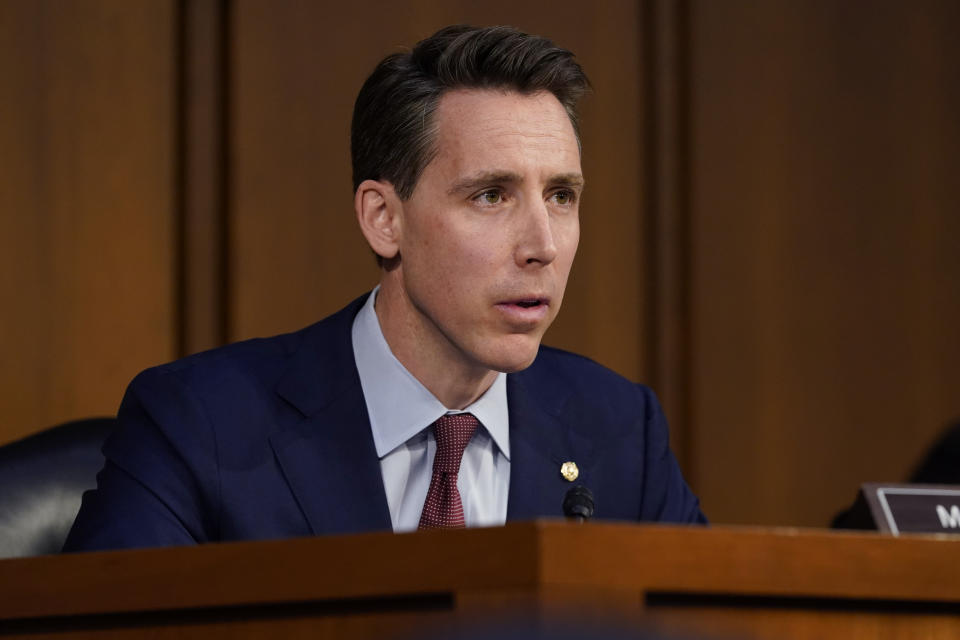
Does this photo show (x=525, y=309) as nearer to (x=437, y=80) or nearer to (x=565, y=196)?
(x=565, y=196)

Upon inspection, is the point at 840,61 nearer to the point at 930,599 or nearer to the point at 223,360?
the point at 223,360

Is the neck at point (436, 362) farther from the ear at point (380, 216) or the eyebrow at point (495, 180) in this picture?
the eyebrow at point (495, 180)

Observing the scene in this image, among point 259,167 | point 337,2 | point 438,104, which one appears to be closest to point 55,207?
point 259,167

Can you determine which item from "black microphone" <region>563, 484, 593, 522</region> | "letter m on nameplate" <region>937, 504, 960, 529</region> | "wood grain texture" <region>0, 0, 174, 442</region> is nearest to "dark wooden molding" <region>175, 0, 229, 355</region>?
"wood grain texture" <region>0, 0, 174, 442</region>

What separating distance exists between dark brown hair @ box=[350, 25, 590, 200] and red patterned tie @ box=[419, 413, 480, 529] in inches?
13.5

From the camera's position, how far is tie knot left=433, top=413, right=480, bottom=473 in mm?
1911

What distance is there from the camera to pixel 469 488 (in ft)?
6.40

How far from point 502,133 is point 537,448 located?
459 millimetres

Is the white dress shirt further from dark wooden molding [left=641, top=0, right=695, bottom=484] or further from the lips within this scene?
dark wooden molding [left=641, top=0, right=695, bottom=484]

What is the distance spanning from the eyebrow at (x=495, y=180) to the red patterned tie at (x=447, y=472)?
322 mm

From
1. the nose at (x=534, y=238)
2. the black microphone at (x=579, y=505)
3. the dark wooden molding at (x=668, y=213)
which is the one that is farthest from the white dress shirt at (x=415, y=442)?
the dark wooden molding at (x=668, y=213)

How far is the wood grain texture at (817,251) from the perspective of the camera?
3291mm

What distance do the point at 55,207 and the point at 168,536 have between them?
1.25 meters

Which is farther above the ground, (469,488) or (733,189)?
(733,189)
